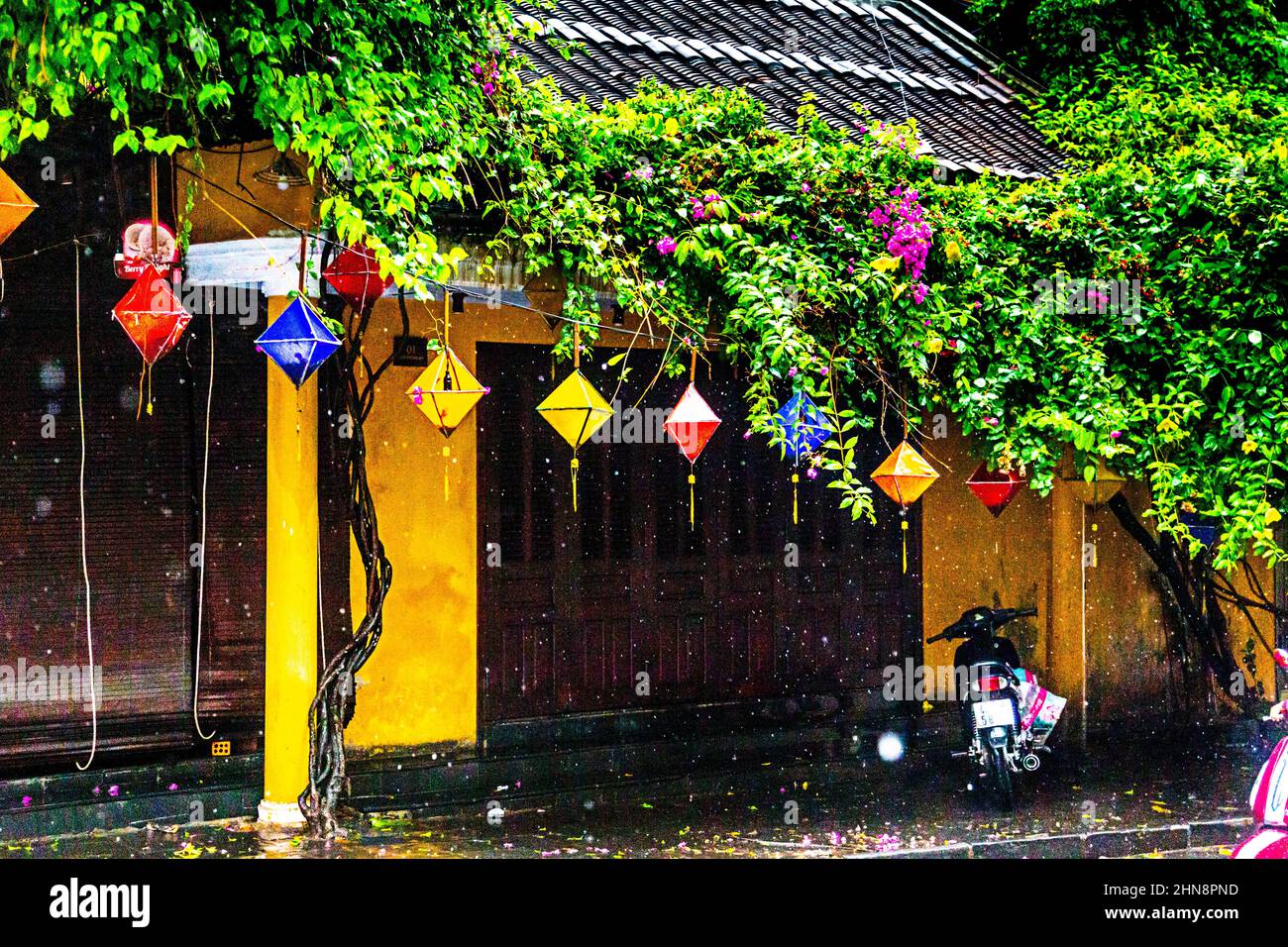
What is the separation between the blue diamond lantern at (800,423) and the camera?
310 inches

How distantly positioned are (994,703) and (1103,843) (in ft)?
3.60

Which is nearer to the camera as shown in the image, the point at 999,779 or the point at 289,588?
the point at 289,588

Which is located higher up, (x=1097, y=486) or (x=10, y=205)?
(x=10, y=205)

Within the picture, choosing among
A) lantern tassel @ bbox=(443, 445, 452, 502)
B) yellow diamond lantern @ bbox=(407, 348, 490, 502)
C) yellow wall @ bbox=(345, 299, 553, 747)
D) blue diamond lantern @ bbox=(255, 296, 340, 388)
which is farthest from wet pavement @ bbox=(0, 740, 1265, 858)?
blue diamond lantern @ bbox=(255, 296, 340, 388)

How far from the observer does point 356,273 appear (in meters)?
7.59

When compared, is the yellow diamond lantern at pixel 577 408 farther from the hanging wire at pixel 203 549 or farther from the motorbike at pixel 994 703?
the motorbike at pixel 994 703

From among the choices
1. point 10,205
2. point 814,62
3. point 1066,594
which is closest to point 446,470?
point 10,205

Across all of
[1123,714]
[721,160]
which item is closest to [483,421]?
[721,160]

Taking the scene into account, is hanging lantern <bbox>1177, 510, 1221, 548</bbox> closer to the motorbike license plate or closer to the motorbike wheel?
the motorbike license plate

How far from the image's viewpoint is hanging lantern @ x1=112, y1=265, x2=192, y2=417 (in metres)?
6.86

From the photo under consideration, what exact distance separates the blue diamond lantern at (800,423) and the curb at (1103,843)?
2482 mm

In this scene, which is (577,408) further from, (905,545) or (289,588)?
(905,545)

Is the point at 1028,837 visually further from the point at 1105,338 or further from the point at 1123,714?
the point at 1123,714
